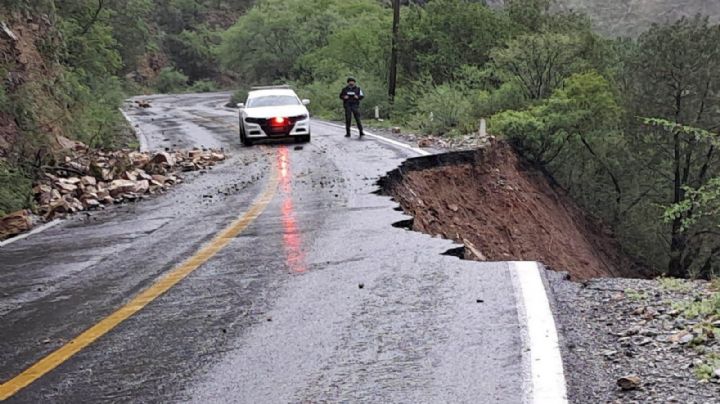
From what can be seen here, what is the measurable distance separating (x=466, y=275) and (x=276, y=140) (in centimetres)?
1597

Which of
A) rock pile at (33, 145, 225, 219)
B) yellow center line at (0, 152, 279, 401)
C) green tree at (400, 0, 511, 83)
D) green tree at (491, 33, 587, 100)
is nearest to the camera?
yellow center line at (0, 152, 279, 401)

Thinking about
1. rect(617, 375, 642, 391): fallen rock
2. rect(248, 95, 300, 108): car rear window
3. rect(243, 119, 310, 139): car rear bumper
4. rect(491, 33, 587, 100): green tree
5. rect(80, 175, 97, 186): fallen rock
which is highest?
rect(491, 33, 587, 100): green tree

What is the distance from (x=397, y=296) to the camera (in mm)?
5543

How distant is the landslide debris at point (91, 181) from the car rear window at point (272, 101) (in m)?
4.96

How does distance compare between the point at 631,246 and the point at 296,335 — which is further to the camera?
the point at 631,246

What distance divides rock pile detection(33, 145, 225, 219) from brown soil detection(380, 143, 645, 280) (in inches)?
164

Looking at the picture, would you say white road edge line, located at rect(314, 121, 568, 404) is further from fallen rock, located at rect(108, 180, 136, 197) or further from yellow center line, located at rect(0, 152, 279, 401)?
fallen rock, located at rect(108, 180, 136, 197)

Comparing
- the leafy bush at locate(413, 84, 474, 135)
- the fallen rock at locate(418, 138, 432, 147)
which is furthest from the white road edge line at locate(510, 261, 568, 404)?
the leafy bush at locate(413, 84, 474, 135)

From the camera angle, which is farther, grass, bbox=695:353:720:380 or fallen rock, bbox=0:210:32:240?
fallen rock, bbox=0:210:32:240

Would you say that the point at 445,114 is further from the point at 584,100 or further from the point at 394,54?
the point at 394,54

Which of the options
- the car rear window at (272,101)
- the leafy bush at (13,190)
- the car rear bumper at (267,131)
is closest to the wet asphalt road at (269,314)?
the leafy bush at (13,190)

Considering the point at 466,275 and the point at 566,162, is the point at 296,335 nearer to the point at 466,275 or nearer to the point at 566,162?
the point at 466,275

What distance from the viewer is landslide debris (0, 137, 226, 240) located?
35.2 feet

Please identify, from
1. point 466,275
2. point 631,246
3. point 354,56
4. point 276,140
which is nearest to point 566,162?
point 631,246
